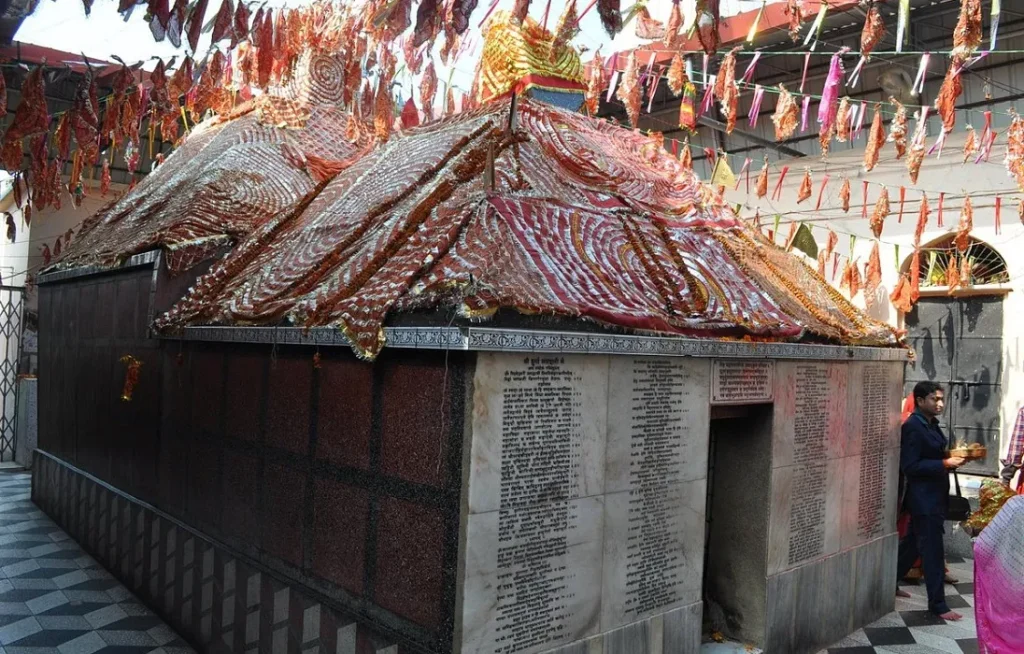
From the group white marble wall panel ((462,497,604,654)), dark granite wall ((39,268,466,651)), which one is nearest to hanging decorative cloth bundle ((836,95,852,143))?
white marble wall panel ((462,497,604,654))

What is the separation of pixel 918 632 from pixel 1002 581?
Answer: 256cm

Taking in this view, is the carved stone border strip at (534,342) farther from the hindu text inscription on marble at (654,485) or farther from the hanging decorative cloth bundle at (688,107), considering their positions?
the hanging decorative cloth bundle at (688,107)

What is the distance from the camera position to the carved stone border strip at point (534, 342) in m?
3.12

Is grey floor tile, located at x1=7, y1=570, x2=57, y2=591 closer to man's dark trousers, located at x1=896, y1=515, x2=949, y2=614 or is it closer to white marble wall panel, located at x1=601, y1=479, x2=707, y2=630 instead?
white marble wall panel, located at x1=601, y1=479, x2=707, y2=630

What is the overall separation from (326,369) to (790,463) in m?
2.84

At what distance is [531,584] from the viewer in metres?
3.27

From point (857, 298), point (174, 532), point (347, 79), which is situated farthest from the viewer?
point (857, 298)

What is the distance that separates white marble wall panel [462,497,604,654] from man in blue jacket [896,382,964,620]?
3.29 meters

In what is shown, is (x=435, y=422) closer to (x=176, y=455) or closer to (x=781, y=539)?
→ (x=781, y=539)

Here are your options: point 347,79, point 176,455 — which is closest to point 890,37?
point 347,79

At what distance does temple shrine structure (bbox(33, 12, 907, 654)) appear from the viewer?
3.29 m

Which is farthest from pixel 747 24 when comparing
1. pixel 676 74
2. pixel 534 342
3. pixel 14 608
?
pixel 14 608

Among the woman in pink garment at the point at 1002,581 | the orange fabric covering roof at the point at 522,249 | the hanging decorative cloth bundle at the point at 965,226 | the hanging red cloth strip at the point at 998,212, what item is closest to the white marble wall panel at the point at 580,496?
the orange fabric covering roof at the point at 522,249

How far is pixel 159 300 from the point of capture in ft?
18.5
